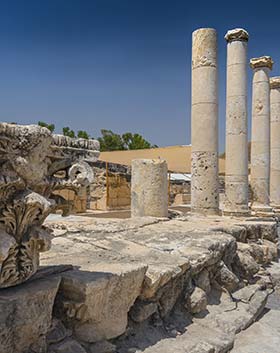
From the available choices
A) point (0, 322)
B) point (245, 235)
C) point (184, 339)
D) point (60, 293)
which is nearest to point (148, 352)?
point (184, 339)

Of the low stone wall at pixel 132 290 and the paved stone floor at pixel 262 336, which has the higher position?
the low stone wall at pixel 132 290

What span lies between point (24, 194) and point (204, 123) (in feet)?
27.9

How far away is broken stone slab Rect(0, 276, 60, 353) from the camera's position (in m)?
2.69

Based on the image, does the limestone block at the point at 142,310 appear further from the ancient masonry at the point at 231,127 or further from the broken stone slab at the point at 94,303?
the ancient masonry at the point at 231,127

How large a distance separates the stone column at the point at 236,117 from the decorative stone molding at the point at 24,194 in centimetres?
968

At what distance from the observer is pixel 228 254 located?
6562 mm

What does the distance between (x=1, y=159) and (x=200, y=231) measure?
5.01m

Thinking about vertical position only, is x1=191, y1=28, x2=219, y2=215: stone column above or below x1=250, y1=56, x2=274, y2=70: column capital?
below

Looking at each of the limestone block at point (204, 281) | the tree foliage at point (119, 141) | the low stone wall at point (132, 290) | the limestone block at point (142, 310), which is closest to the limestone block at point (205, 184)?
the low stone wall at point (132, 290)

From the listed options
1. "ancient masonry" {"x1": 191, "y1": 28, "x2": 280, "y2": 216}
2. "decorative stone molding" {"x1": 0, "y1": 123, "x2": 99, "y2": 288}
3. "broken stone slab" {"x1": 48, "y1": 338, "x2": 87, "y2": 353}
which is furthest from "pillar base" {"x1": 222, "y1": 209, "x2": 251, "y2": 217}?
"broken stone slab" {"x1": 48, "y1": 338, "x2": 87, "y2": 353}

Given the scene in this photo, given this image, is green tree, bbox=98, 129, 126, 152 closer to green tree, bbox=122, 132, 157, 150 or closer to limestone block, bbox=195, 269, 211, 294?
green tree, bbox=122, 132, 157, 150

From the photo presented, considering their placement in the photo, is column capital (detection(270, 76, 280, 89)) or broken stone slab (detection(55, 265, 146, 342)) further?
column capital (detection(270, 76, 280, 89))

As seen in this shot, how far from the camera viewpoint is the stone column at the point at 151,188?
907cm

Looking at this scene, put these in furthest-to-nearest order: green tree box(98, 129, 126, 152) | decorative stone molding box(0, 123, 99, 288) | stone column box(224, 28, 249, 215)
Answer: green tree box(98, 129, 126, 152) < stone column box(224, 28, 249, 215) < decorative stone molding box(0, 123, 99, 288)
